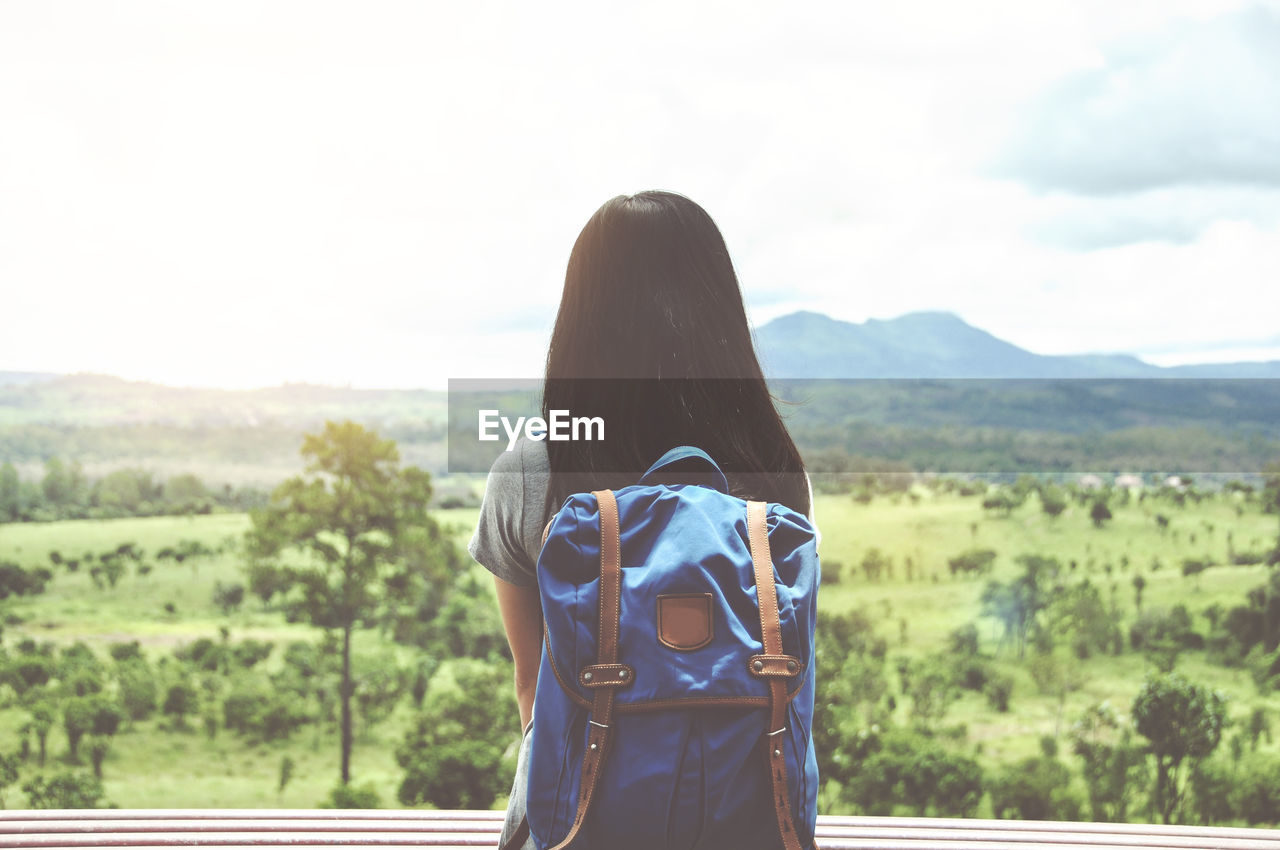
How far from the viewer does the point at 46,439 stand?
5.47m

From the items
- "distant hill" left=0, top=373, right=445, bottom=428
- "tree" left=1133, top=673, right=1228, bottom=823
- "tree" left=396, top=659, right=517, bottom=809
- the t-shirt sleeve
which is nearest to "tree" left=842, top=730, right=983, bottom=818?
"tree" left=1133, top=673, right=1228, bottom=823

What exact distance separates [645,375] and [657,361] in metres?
0.02

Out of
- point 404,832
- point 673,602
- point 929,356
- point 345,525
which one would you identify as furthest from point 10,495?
point 929,356

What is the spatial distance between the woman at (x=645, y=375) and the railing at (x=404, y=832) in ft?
2.86

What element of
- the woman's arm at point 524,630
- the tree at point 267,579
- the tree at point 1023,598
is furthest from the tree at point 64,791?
the tree at point 1023,598

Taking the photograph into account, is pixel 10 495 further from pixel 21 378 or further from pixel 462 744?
pixel 462 744

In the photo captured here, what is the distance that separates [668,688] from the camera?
818mm

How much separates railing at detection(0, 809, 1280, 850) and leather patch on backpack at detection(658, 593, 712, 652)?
1.04 meters

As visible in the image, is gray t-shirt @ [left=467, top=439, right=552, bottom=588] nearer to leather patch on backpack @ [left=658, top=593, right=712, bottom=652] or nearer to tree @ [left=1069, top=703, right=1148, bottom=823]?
leather patch on backpack @ [left=658, top=593, right=712, bottom=652]

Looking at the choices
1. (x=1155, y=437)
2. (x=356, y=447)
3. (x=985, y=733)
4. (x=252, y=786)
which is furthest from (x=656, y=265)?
(x=1155, y=437)

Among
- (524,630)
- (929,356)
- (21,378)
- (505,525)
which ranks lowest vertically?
(524,630)

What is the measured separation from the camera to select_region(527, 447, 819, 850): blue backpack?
83 centimetres

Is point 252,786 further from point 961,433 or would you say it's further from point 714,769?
point 714,769

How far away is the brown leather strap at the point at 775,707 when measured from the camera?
84 centimetres
